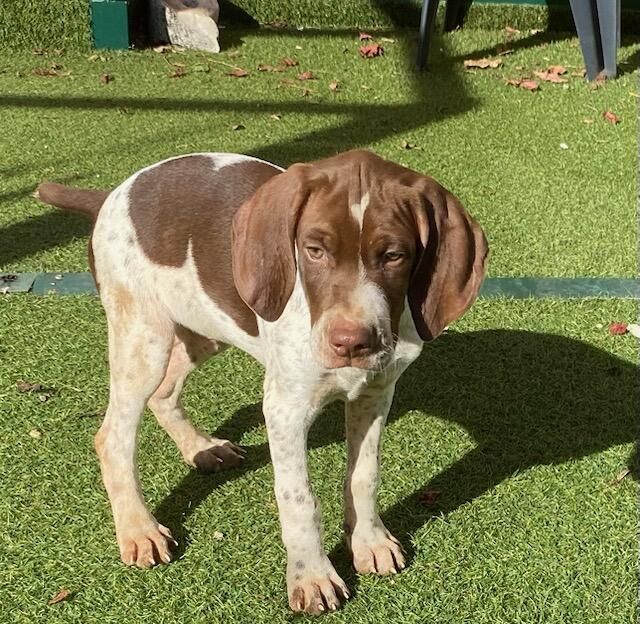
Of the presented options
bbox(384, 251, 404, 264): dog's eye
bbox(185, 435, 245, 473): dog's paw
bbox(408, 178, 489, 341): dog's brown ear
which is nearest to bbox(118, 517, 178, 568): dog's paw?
bbox(185, 435, 245, 473): dog's paw

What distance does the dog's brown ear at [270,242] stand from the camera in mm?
2555

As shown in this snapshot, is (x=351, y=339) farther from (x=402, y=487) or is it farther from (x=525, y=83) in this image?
(x=525, y=83)

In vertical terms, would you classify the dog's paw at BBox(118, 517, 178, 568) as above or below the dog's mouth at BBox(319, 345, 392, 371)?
below

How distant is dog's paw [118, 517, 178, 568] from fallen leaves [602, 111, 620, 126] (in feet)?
18.1

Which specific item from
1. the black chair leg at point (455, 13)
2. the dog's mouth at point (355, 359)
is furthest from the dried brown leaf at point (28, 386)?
the black chair leg at point (455, 13)

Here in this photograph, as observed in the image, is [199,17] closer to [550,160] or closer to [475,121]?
[475,121]

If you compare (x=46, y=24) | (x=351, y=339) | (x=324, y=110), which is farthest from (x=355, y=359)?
(x=46, y=24)

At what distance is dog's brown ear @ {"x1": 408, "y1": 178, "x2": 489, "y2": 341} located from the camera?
2531mm

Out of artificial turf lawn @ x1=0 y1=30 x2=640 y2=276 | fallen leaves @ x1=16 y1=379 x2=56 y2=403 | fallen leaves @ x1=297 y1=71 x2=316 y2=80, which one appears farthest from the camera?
fallen leaves @ x1=297 y1=71 x2=316 y2=80

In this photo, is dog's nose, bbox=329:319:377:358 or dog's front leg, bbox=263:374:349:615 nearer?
dog's nose, bbox=329:319:377:358

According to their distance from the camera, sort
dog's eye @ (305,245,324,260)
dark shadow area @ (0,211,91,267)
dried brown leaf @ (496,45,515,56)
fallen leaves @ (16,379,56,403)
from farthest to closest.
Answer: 1. dried brown leaf @ (496,45,515,56)
2. dark shadow area @ (0,211,91,267)
3. fallen leaves @ (16,379,56,403)
4. dog's eye @ (305,245,324,260)

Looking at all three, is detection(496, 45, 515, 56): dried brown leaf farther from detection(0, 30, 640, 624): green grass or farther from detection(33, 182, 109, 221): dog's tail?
detection(33, 182, 109, 221): dog's tail

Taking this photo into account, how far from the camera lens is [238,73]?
329 inches

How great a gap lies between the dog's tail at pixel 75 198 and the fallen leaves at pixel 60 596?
4.25 feet
